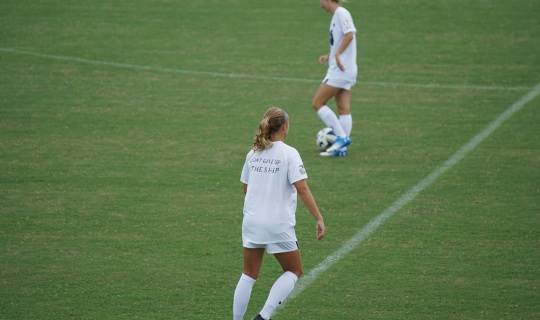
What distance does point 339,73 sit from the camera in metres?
12.3

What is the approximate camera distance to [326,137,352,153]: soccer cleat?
12312mm

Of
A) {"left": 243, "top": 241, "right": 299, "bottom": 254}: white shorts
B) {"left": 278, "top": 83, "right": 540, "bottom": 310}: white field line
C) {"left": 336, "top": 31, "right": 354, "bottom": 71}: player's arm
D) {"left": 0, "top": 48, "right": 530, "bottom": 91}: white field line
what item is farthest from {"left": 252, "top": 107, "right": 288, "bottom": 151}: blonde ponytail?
{"left": 0, "top": 48, "right": 530, "bottom": 91}: white field line

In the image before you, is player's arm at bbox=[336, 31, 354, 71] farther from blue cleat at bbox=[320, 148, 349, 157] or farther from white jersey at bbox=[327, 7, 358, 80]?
blue cleat at bbox=[320, 148, 349, 157]

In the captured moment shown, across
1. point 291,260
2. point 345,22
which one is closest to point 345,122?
point 345,22

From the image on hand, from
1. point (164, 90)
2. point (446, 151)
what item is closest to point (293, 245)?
point (446, 151)

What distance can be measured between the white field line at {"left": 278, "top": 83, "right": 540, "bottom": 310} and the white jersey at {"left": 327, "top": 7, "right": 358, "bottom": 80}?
6.23 feet

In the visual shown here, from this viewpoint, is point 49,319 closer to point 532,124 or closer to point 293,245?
point 293,245

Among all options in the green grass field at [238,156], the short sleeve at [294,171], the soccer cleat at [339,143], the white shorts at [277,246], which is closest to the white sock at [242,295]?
the white shorts at [277,246]

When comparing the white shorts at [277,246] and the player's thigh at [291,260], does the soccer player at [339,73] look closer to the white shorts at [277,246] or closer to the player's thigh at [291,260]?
the player's thigh at [291,260]

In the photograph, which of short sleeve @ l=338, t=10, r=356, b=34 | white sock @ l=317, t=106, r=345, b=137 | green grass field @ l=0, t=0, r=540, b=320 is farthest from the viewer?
white sock @ l=317, t=106, r=345, b=137

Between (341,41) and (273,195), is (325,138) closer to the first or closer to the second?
(341,41)

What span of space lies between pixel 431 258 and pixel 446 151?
4.06m

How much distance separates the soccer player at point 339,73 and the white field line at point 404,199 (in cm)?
153

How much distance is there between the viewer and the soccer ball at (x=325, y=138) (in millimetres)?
12516
